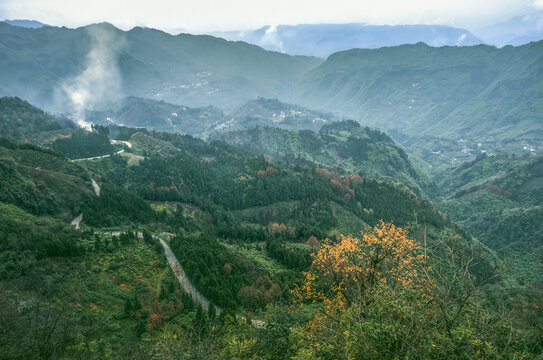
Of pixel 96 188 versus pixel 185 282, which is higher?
pixel 96 188

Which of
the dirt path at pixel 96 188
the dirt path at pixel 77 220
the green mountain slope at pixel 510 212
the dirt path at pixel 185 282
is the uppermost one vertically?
the dirt path at pixel 96 188

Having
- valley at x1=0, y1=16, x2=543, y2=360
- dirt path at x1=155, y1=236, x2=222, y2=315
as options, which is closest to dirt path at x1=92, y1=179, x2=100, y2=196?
valley at x1=0, y1=16, x2=543, y2=360

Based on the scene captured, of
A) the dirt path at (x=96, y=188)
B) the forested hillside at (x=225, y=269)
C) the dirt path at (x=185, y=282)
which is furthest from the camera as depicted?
the dirt path at (x=96, y=188)

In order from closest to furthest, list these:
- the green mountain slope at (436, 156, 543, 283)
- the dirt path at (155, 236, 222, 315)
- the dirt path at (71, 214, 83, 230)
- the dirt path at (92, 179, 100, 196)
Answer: the dirt path at (155, 236, 222, 315) < the dirt path at (71, 214, 83, 230) < the dirt path at (92, 179, 100, 196) < the green mountain slope at (436, 156, 543, 283)

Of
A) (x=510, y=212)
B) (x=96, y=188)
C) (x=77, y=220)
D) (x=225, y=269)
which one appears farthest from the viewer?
(x=510, y=212)

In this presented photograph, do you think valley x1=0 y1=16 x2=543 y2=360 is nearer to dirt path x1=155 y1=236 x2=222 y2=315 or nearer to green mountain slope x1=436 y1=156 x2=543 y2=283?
dirt path x1=155 y1=236 x2=222 y2=315

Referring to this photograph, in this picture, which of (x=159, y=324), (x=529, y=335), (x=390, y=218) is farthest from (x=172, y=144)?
(x=529, y=335)

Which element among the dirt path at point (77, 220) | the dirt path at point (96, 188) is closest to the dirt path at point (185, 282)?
the dirt path at point (77, 220)

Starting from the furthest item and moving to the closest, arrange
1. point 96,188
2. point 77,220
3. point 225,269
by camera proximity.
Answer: point 96,188 → point 77,220 → point 225,269

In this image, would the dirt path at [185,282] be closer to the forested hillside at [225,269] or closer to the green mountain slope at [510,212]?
the forested hillside at [225,269]

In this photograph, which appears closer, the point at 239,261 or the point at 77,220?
the point at 239,261

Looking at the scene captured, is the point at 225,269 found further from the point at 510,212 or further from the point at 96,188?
the point at 510,212

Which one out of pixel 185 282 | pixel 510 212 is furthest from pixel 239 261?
pixel 510 212
